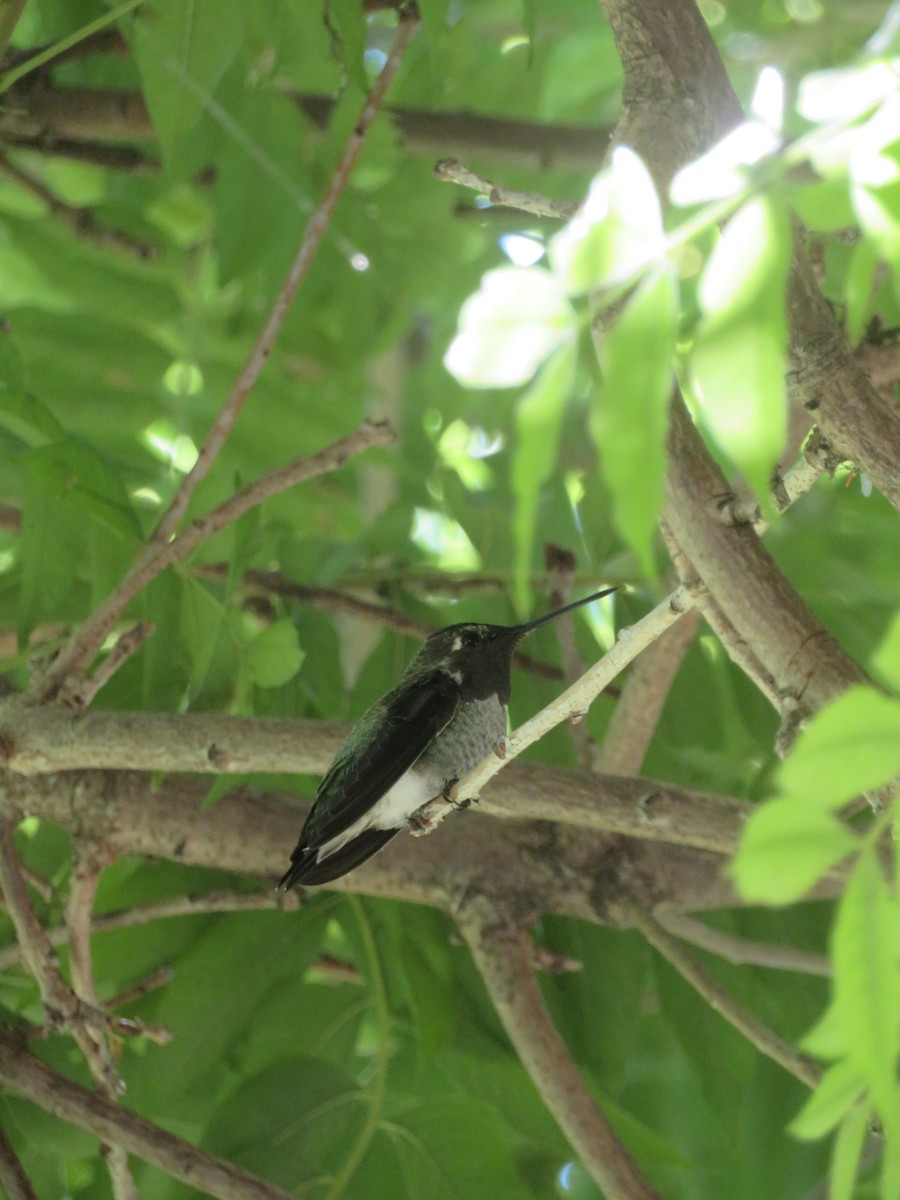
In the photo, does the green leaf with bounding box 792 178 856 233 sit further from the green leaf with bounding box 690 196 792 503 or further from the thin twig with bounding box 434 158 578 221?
the thin twig with bounding box 434 158 578 221

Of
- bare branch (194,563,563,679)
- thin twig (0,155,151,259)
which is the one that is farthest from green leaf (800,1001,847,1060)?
thin twig (0,155,151,259)

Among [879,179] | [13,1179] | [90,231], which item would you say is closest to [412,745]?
[13,1179]

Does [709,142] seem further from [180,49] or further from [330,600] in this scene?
[330,600]

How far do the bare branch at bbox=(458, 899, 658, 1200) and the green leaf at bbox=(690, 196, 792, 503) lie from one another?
6.27 ft

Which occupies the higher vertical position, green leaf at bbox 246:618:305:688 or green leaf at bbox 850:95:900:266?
green leaf at bbox 246:618:305:688

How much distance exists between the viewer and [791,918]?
3195 millimetres

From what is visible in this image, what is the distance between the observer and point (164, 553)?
8.54 feet

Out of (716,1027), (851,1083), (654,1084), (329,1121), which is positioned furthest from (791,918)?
(851,1083)

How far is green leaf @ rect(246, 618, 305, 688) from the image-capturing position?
2.66 m

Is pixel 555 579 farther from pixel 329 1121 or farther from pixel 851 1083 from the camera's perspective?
pixel 851 1083

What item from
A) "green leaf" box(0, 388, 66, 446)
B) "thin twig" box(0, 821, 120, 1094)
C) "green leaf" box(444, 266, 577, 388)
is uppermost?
"green leaf" box(0, 388, 66, 446)

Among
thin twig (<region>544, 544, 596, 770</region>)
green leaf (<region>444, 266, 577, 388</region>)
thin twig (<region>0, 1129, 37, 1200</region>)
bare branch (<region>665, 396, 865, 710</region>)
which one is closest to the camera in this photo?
green leaf (<region>444, 266, 577, 388</region>)

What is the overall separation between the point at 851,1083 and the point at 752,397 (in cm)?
73

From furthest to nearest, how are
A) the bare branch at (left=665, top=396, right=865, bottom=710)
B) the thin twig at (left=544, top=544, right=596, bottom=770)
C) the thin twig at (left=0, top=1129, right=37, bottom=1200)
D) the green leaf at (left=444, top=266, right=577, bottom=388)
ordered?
the thin twig at (left=544, top=544, right=596, bottom=770)
the thin twig at (left=0, top=1129, right=37, bottom=1200)
the bare branch at (left=665, top=396, right=865, bottom=710)
the green leaf at (left=444, top=266, right=577, bottom=388)
